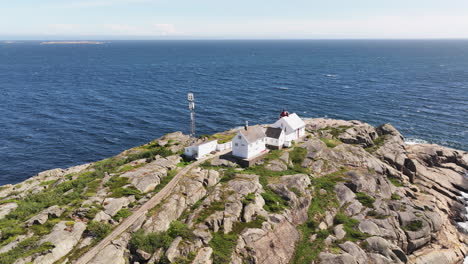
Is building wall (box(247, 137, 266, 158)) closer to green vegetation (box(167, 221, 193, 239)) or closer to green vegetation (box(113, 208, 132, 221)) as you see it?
green vegetation (box(167, 221, 193, 239))

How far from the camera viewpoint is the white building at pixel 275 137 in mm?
A: 65000

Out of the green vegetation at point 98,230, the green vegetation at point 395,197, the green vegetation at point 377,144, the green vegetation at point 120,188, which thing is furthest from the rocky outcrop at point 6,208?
the green vegetation at point 377,144

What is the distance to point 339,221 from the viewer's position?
159 ft

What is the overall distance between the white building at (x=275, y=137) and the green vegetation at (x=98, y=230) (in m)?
36.8

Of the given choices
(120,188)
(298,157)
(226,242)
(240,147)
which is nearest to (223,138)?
(240,147)

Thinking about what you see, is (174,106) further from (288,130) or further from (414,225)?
(414,225)

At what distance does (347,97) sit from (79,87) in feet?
426

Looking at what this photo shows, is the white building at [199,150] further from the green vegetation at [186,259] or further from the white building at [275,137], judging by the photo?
the green vegetation at [186,259]

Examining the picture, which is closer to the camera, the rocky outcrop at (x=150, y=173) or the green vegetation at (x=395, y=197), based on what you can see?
the rocky outcrop at (x=150, y=173)

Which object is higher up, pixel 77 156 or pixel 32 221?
pixel 32 221

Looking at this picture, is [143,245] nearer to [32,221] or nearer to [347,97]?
[32,221]

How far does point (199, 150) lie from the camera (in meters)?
60.1

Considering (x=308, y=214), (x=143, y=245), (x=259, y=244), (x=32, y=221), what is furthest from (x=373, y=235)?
(x=32, y=221)

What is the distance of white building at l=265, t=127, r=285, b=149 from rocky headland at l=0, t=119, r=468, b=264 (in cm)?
295
